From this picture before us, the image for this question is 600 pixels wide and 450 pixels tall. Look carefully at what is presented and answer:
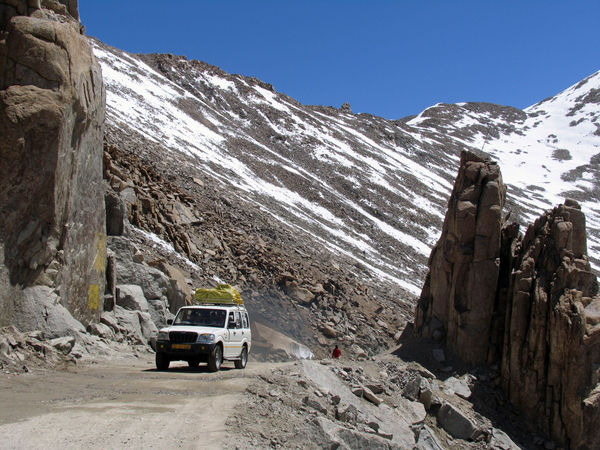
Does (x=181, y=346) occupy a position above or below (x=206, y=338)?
below

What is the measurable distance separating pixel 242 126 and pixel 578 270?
183 feet

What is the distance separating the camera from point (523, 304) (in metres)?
12.5

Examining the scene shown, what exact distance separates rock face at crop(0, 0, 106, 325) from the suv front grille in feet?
9.61

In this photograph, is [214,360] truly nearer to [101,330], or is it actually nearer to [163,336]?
[163,336]

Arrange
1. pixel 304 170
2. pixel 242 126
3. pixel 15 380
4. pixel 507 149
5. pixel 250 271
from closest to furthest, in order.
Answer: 1. pixel 15 380
2. pixel 250 271
3. pixel 304 170
4. pixel 242 126
5. pixel 507 149

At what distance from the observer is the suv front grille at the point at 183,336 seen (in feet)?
33.9

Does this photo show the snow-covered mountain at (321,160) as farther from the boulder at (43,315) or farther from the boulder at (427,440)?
the boulder at (427,440)

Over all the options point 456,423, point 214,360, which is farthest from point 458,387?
point 214,360

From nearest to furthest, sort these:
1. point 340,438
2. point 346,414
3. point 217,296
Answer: point 340,438 → point 346,414 → point 217,296

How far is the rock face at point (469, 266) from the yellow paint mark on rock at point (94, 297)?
973 cm

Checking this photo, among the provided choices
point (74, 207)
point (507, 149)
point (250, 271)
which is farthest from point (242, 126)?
point (507, 149)

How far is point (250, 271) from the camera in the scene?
71.2ft

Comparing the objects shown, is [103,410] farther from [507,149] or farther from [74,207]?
[507,149]

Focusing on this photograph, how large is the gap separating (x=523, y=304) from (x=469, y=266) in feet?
6.54
